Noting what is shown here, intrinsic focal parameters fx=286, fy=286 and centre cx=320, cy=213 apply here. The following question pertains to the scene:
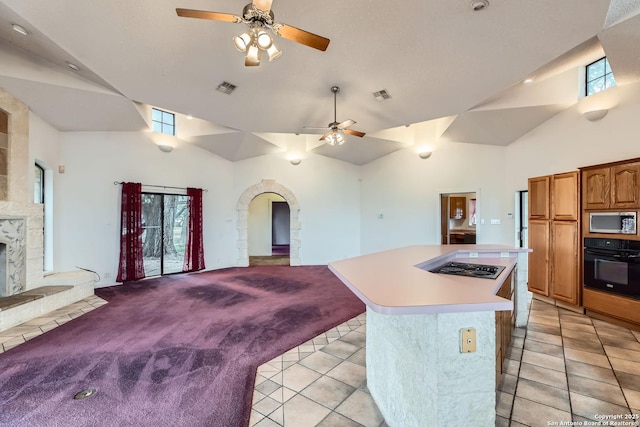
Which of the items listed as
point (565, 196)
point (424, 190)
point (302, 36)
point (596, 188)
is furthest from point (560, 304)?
point (302, 36)

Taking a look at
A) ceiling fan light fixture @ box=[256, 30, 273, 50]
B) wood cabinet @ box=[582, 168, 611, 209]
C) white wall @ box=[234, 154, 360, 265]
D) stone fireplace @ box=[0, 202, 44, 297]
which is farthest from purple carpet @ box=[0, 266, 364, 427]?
wood cabinet @ box=[582, 168, 611, 209]

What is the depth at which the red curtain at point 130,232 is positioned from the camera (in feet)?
17.8

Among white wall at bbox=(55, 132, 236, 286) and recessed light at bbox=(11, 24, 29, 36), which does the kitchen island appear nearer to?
recessed light at bbox=(11, 24, 29, 36)

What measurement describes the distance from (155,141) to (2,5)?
330 centimetres

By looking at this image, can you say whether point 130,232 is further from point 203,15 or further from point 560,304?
point 560,304

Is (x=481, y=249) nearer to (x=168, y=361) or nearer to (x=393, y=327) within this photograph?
(x=393, y=327)

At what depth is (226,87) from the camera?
3.82 m

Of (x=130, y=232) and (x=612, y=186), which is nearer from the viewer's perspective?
(x=612, y=186)

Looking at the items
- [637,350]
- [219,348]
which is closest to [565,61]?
[637,350]

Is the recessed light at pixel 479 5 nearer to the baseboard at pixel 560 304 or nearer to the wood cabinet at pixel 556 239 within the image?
the wood cabinet at pixel 556 239

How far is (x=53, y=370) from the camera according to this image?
246 centimetres

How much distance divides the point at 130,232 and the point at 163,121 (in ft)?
7.91

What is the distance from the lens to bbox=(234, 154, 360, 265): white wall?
24.0 ft

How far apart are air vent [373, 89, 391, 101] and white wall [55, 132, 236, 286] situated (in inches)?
174
